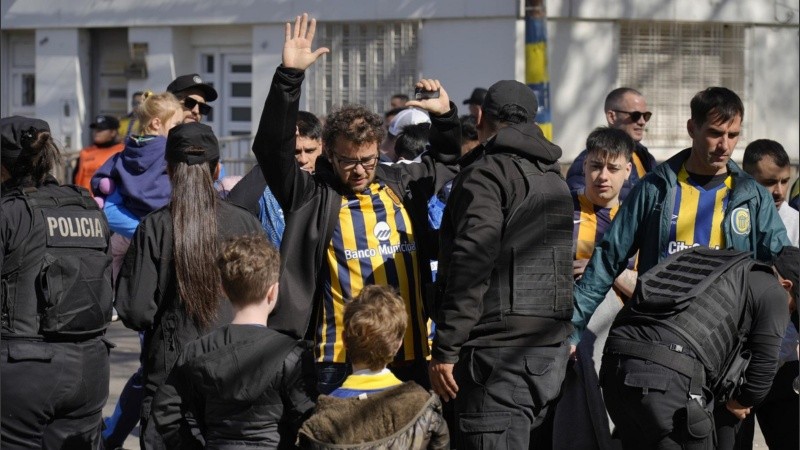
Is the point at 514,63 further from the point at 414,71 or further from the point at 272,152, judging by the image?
the point at 272,152

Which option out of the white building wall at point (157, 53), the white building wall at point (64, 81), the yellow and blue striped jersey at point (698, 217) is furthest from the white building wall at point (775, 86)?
the yellow and blue striped jersey at point (698, 217)

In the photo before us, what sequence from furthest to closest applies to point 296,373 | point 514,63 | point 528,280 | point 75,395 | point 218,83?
point 218,83, point 514,63, point 75,395, point 528,280, point 296,373

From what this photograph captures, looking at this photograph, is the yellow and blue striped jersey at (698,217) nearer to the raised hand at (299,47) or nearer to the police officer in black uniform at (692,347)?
the police officer in black uniform at (692,347)

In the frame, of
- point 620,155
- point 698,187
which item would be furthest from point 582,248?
point 698,187

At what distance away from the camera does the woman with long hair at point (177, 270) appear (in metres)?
4.99

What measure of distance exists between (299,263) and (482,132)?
0.97 meters

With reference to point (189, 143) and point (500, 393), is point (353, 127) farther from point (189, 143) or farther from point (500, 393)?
point (500, 393)

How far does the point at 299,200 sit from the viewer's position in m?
5.07

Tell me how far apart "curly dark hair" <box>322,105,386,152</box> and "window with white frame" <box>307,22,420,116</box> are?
12631 millimetres

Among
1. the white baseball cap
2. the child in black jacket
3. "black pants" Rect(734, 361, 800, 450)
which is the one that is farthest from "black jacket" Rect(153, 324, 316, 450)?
the white baseball cap

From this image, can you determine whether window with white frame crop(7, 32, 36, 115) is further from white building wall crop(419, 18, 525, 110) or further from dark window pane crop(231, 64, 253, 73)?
white building wall crop(419, 18, 525, 110)

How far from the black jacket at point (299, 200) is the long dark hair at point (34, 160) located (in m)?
0.93

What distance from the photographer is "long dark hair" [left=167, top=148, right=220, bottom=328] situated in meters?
5.00

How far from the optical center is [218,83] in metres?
19.2
